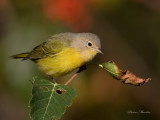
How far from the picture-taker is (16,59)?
5.00m

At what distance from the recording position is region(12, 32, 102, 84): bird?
450 cm

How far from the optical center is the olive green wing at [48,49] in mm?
4863

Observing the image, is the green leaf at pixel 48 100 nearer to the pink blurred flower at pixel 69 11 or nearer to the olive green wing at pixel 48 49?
the olive green wing at pixel 48 49

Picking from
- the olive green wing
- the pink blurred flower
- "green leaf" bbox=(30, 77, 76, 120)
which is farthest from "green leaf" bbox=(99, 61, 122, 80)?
the pink blurred flower

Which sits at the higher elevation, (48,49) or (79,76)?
(48,49)

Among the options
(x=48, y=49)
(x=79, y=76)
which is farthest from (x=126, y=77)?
(x=79, y=76)

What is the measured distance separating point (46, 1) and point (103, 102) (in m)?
2.11

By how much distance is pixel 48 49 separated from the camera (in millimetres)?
4996

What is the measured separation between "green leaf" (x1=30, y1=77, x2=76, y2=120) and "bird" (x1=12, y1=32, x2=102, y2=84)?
1.36 meters

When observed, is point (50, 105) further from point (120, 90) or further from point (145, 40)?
point (145, 40)

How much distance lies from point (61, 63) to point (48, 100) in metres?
1.63

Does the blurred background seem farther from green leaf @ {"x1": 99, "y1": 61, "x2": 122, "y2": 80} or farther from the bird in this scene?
green leaf @ {"x1": 99, "y1": 61, "x2": 122, "y2": 80}

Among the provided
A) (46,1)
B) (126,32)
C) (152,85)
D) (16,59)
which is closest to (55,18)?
(46,1)

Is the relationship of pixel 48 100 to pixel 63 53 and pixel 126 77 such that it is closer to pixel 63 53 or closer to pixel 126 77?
pixel 126 77
